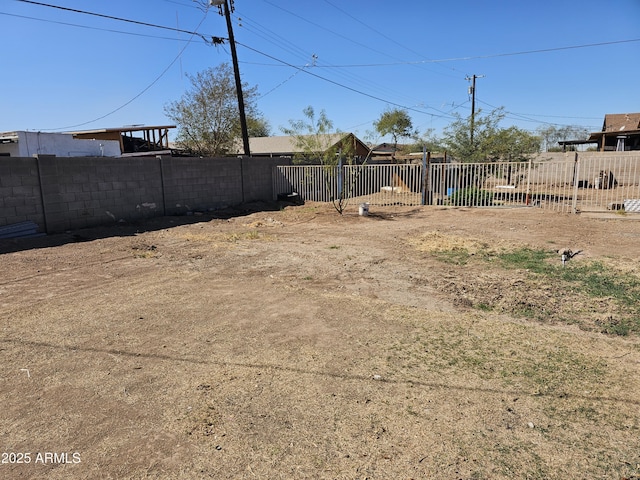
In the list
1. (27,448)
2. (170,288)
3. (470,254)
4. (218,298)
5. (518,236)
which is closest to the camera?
(27,448)

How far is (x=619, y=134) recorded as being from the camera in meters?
24.8

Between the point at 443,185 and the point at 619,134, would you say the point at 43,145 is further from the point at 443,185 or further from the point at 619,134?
the point at 619,134

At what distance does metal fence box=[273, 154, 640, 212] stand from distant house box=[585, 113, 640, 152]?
5715mm

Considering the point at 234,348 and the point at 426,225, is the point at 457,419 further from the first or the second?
the point at 426,225

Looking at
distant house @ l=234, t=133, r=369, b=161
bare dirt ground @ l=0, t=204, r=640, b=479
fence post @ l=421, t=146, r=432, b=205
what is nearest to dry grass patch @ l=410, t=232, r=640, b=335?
bare dirt ground @ l=0, t=204, r=640, b=479

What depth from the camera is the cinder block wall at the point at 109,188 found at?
977cm

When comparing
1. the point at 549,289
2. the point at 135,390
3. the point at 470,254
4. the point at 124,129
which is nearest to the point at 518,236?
the point at 470,254

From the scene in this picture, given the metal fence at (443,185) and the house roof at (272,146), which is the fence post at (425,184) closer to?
the metal fence at (443,185)

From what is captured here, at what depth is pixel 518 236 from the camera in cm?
1037

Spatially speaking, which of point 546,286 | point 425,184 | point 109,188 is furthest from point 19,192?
point 425,184

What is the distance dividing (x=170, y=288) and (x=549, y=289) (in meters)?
5.46

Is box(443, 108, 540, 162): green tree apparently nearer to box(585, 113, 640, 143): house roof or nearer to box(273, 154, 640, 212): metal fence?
box(273, 154, 640, 212): metal fence

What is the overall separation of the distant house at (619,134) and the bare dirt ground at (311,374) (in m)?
22.8

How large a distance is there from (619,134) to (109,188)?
27533 millimetres
